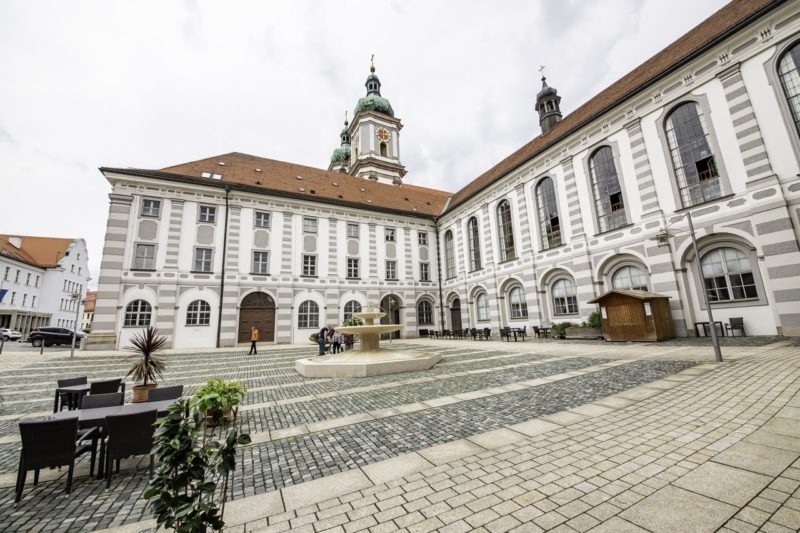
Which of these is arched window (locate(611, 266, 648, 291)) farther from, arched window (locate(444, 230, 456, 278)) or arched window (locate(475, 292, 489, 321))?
arched window (locate(444, 230, 456, 278))

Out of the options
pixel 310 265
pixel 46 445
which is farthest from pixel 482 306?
pixel 46 445

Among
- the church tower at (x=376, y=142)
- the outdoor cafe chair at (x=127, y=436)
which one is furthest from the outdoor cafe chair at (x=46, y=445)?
the church tower at (x=376, y=142)

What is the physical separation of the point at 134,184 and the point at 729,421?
28890 mm

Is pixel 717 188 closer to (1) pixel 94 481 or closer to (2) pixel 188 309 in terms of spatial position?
(1) pixel 94 481

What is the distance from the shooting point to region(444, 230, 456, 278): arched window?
29.9 m

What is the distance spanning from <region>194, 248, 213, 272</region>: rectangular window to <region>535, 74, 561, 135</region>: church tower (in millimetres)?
27491

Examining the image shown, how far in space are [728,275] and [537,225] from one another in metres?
9.86

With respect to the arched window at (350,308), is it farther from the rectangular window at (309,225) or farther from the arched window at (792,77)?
the arched window at (792,77)

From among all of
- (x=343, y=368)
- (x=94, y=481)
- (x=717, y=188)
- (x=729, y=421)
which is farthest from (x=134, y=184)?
(x=717, y=188)

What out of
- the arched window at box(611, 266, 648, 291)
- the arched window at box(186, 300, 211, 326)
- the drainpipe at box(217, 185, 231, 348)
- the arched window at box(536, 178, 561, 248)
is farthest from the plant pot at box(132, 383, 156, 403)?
the arched window at box(536, 178, 561, 248)

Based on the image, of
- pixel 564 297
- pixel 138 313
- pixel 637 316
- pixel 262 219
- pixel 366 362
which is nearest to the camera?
pixel 366 362

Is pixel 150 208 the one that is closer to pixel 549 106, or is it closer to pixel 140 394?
pixel 140 394

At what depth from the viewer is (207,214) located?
22969 millimetres

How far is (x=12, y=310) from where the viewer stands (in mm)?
36938
